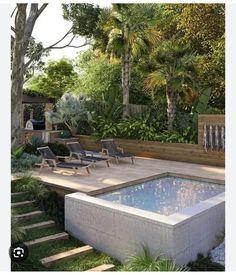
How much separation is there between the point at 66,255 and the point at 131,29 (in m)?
11.2

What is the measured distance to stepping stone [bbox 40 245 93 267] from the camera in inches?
262

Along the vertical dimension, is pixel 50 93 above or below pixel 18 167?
above

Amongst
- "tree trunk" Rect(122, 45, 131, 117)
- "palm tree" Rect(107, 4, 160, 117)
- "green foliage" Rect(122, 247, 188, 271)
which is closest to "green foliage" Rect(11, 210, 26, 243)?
"green foliage" Rect(122, 247, 188, 271)

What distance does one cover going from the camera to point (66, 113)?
17.1 meters

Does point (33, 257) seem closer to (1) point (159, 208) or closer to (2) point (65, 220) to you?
(2) point (65, 220)

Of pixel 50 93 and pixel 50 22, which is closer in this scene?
pixel 50 22

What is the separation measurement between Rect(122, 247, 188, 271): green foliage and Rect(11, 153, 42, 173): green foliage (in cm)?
563

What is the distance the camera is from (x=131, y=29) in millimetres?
15641

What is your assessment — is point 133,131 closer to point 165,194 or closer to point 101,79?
point 165,194

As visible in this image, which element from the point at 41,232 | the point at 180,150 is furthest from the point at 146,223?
the point at 180,150

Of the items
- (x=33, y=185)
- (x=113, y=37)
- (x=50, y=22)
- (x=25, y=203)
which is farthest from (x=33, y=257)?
(x=113, y=37)

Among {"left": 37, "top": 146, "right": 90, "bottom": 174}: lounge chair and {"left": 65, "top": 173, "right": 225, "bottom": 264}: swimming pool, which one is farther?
{"left": 37, "top": 146, "right": 90, "bottom": 174}: lounge chair

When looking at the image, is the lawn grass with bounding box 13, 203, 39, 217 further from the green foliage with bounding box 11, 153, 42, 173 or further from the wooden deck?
the green foliage with bounding box 11, 153, 42, 173
